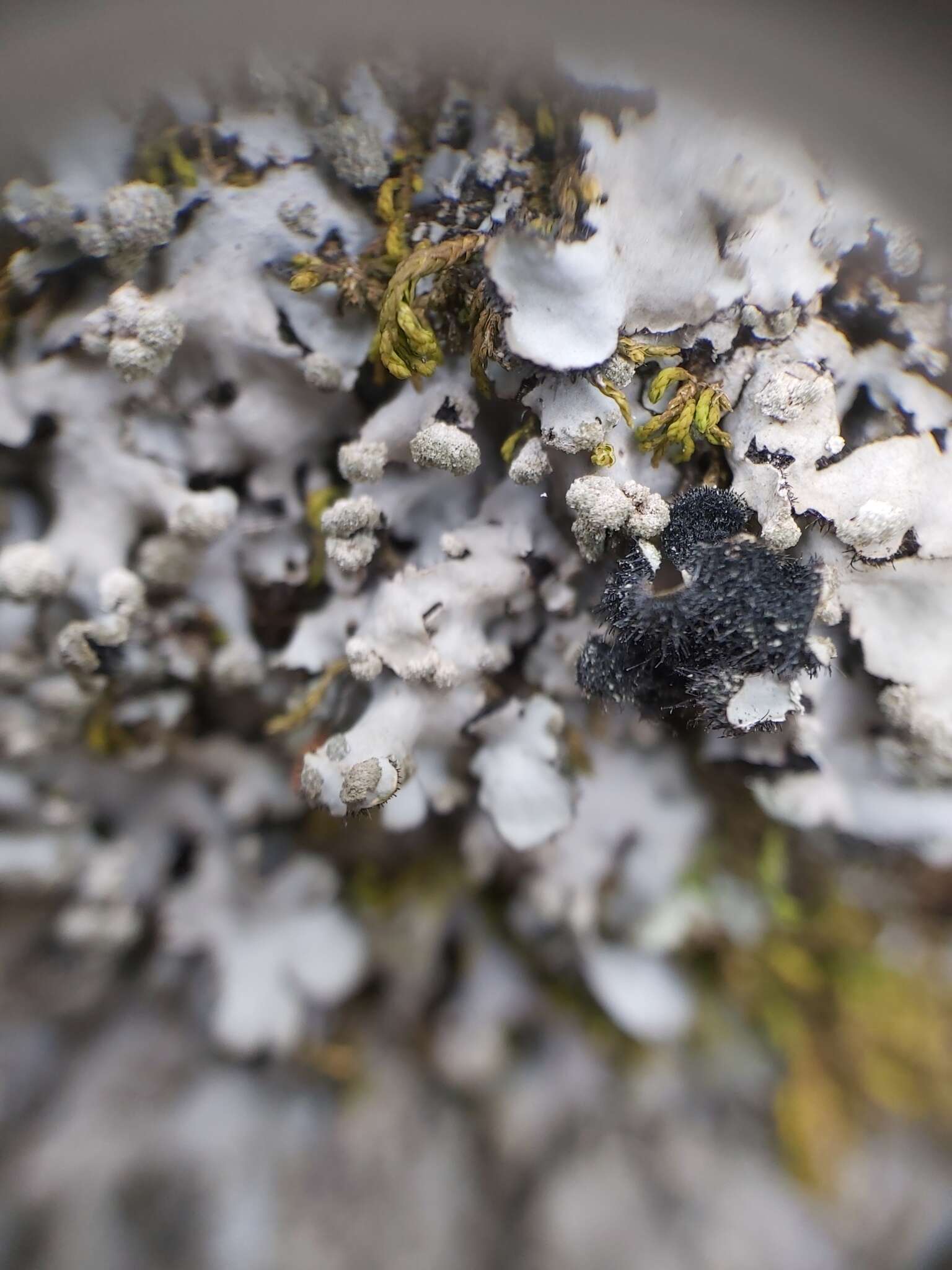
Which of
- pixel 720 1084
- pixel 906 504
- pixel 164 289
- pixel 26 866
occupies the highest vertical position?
pixel 906 504

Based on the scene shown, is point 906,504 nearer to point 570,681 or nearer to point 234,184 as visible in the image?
point 570,681

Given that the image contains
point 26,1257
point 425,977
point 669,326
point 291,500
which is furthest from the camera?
point 425,977

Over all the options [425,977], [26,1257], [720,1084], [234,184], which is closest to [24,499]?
[234,184]

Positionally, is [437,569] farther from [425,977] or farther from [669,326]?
[425,977]

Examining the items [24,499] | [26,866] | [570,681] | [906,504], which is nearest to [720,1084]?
[570,681]

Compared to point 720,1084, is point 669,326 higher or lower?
higher

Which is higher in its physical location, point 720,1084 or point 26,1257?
point 720,1084

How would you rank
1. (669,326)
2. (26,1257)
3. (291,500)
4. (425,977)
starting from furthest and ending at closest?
1. (425,977)
2. (26,1257)
3. (291,500)
4. (669,326)

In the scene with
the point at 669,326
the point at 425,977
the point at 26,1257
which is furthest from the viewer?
the point at 425,977

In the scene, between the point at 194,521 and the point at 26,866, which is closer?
the point at 194,521
